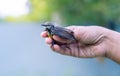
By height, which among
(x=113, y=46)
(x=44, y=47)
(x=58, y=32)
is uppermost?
(x=58, y=32)

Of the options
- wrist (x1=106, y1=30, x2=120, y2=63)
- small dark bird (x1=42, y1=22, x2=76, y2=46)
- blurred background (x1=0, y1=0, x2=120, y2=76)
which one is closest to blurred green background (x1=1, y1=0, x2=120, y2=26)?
blurred background (x1=0, y1=0, x2=120, y2=76)

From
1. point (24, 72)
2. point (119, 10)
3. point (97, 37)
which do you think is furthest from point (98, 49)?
point (24, 72)

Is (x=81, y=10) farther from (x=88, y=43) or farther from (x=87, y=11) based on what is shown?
(x=88, y=43)

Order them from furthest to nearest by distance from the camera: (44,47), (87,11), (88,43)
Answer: (44,47)
(87,11)
(88,43)

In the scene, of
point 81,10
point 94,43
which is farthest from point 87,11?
point 94,43

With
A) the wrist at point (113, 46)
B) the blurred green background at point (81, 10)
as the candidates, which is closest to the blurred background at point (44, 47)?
the blurred green background at point (81, 10)

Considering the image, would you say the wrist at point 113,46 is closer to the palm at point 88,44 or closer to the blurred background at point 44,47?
the palm at point 88,44
